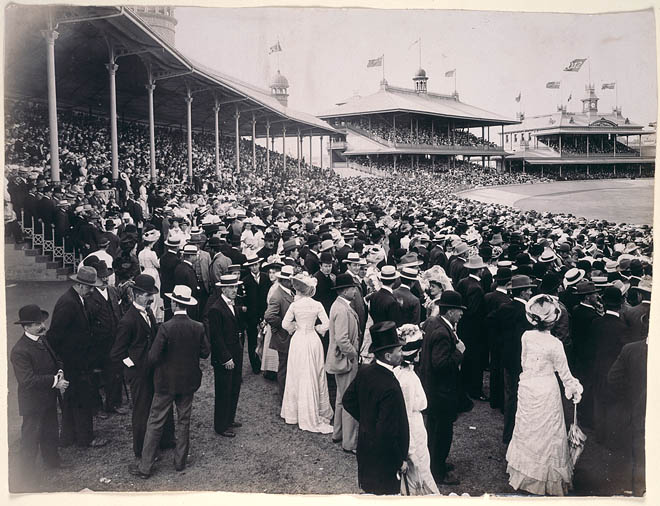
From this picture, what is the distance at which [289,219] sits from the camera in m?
11.9

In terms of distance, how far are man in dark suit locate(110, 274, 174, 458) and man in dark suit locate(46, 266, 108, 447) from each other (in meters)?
0.57

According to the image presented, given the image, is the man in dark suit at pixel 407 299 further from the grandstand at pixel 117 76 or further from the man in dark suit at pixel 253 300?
the grandstand at pixel 117 76

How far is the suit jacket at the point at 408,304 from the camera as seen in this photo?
578cm

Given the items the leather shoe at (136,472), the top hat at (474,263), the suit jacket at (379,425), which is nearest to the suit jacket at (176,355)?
the leather shoe at (136,472)

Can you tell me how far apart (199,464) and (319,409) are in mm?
1404

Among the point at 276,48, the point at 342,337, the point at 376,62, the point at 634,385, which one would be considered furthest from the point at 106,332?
the point at 634,385

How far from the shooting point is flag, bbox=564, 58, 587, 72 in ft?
21.4

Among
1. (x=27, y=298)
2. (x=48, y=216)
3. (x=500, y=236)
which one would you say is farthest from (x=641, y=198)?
(x=48, y=216)

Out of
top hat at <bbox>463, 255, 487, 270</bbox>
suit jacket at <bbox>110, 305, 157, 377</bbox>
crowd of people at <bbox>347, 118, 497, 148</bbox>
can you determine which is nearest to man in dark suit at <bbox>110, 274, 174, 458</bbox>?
suit jacket at <bbox>110, 305, 157, 377</bbox>

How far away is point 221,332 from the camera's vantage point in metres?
5.52

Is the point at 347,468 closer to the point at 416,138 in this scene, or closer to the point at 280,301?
the point at 280,301

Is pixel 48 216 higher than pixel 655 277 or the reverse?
higher

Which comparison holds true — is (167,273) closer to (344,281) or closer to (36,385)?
(36,385)

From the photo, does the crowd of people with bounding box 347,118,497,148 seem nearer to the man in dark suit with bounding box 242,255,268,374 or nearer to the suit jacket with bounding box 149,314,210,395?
the man in dark suit with bounding box 242,255,268,374
